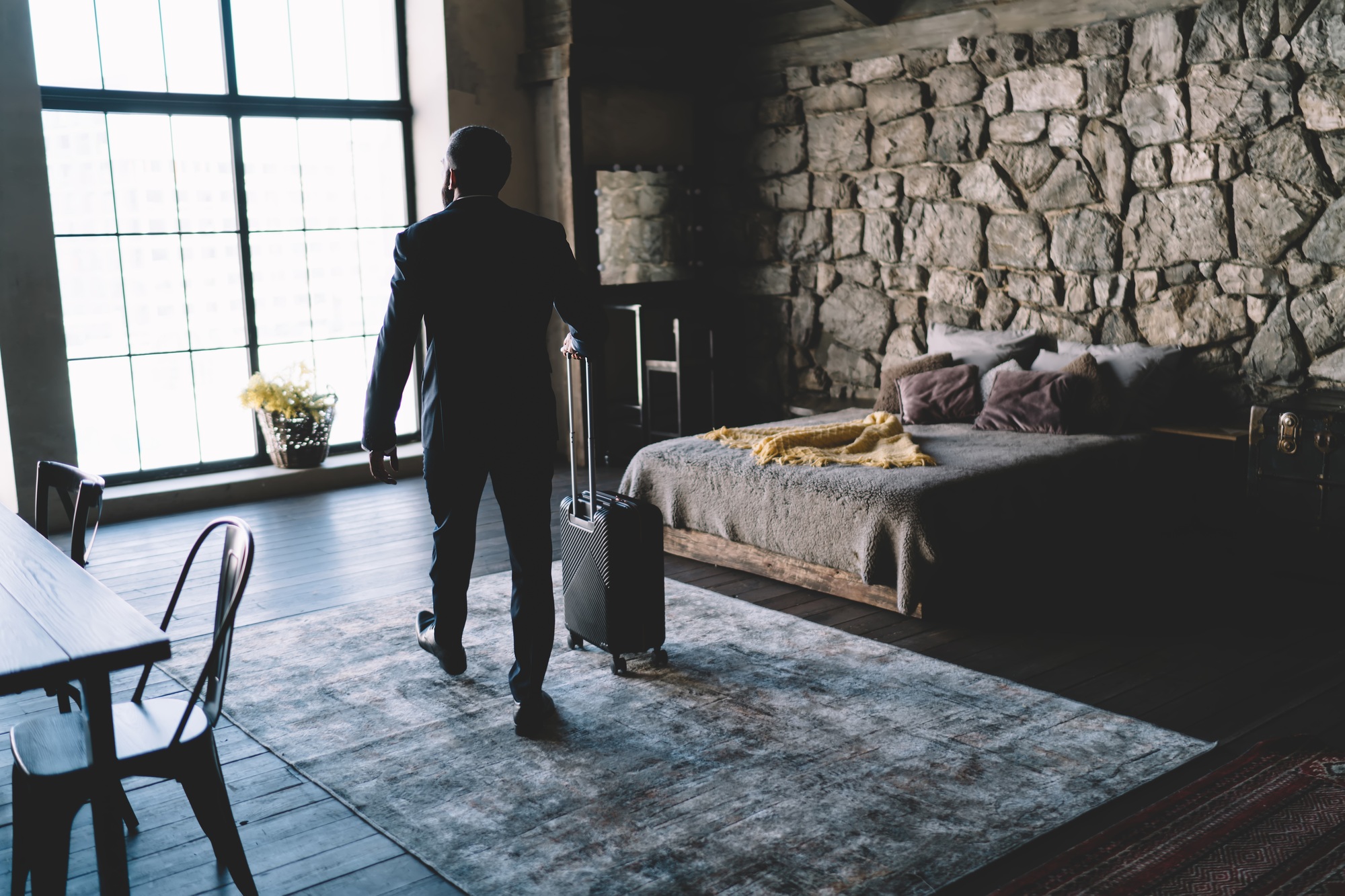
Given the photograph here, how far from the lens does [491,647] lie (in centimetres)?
388

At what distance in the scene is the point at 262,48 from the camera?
6.43m

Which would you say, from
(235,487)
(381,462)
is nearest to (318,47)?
(235,487)

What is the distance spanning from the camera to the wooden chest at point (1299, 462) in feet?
13.9

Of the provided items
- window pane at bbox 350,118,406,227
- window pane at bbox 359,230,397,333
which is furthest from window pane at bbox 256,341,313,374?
window pane at bbox 350,118,406,227

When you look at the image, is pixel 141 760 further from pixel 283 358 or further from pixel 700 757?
pixel 283 358

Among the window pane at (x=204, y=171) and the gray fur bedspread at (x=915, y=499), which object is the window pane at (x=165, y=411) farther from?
the gray fur bedspread at (x=915, y=499)

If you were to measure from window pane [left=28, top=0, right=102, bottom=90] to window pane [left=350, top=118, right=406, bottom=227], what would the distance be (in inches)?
56.0

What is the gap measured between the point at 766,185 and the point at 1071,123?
200 cm

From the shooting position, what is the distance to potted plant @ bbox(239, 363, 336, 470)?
638 centimetres

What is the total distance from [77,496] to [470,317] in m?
1.03

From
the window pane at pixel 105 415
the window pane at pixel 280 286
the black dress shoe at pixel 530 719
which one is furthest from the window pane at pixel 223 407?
the black dress shoe at pixel 530 719

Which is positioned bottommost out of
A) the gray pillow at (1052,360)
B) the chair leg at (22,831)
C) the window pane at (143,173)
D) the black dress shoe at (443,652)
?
the black dress shoe at (443,652)

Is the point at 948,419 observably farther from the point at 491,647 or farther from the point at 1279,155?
the point at 491,647

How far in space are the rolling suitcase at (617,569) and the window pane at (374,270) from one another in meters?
3.73
